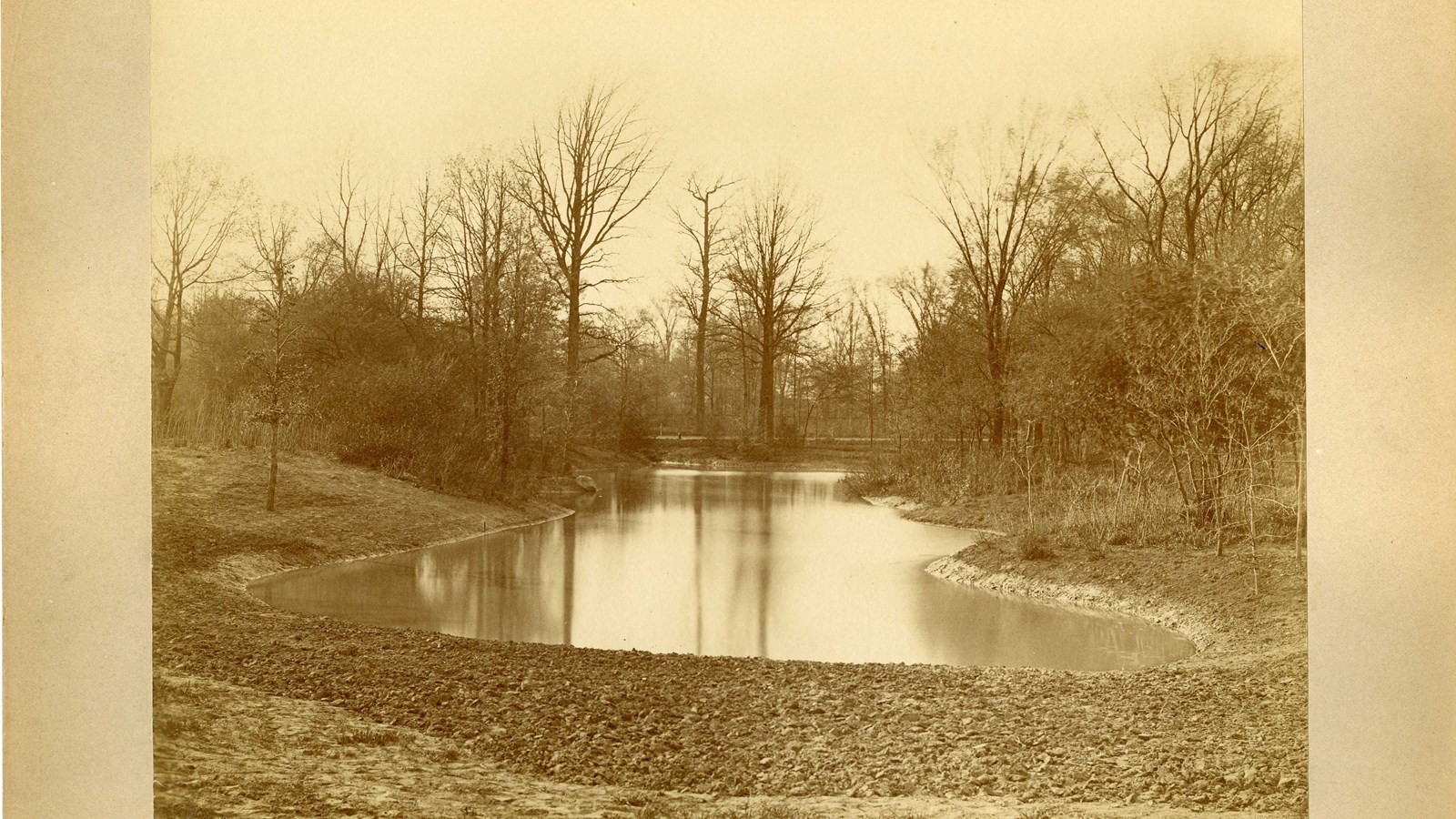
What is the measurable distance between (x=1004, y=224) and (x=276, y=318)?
3.17 metres

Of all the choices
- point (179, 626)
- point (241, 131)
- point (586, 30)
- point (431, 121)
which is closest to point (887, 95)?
point (586, 30)

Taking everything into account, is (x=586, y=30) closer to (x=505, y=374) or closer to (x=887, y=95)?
(x=887, y=95)

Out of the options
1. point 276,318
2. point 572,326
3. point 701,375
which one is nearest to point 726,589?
point 701,375

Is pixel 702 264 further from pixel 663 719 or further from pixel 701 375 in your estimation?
pixel 663 719

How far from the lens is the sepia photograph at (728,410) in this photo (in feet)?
10.8

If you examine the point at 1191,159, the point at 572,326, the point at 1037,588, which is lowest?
the point at 1037,588

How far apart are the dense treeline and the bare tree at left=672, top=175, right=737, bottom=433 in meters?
0.01

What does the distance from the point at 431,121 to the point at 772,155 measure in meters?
1.46

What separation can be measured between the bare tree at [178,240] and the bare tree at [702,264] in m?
1.89

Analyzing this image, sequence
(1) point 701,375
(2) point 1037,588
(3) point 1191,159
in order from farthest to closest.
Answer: (2) point 1037,588 < (1) point 701,375 < (3) point 1191,159

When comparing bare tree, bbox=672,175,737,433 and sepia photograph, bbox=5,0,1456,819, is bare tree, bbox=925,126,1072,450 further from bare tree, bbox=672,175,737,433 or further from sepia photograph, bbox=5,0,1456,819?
bare tree, bbox=672,175,737,433

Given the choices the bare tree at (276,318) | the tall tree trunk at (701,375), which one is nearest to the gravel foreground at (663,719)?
the bare tree at (276,318)

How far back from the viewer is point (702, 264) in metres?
4.02

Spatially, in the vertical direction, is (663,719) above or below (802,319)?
below
